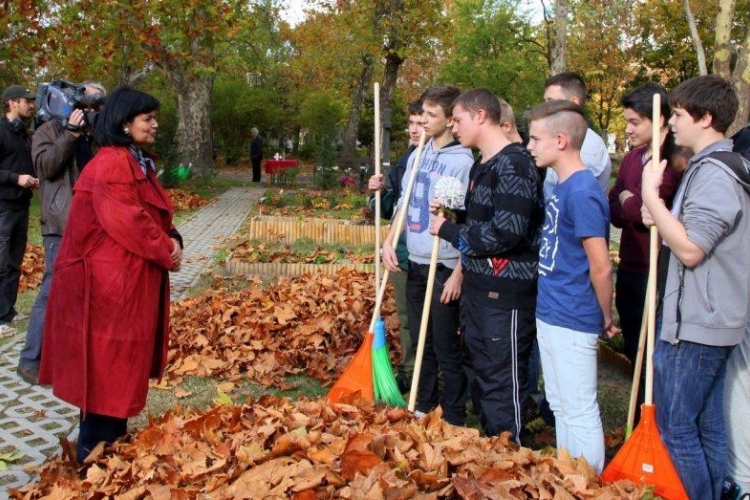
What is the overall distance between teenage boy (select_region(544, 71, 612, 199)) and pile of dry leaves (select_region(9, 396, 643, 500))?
1447 millimetres

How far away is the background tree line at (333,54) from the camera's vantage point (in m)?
15.0

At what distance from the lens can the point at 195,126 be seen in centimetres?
2278

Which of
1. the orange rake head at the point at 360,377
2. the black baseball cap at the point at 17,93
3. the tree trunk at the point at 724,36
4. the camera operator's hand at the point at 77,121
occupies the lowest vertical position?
the orange rake head at the point at 360,377

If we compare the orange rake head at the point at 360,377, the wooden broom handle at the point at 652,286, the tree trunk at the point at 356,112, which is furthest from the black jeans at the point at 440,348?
the tree trunk at the point at 356,112

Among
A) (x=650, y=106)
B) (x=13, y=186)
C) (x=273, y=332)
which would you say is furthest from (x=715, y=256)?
(x=13, y=186)

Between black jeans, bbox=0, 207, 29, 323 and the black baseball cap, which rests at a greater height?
the black baseball cap

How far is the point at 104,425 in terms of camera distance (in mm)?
3672

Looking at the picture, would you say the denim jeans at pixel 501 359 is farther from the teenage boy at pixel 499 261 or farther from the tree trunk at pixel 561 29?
the tree trunk at pixel 561 29

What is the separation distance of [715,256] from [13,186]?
5.74 meters

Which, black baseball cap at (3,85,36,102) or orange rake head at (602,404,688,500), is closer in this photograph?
orange rake head at (602,404,688,500)

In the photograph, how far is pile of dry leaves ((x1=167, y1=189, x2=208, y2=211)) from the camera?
17.3 metres

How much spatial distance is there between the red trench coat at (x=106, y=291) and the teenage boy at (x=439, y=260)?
1.57m

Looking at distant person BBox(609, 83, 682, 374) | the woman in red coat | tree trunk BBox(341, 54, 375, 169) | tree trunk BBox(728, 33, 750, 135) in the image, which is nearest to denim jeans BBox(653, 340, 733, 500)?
distant person BBox(609, 83, 682, 374)

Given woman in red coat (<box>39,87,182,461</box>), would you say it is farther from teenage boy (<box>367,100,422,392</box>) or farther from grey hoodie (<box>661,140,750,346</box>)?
grey hoodie (<box>661,140,750,346</box>)
